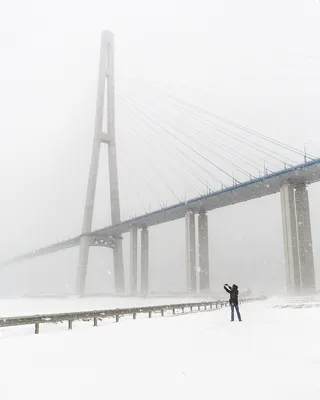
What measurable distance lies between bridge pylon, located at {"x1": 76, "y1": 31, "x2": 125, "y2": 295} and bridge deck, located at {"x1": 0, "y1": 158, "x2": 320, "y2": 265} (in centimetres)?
297

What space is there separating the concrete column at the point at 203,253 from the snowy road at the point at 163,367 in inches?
2193

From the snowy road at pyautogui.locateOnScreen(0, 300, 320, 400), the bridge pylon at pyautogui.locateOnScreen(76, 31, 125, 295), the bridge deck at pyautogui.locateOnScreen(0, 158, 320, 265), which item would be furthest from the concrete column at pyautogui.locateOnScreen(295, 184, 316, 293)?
the snowy road at pyautogui.locateOnScreen(0, 300, 320, 400)

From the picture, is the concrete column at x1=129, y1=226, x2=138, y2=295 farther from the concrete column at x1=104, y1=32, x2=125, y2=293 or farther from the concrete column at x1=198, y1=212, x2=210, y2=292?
the concrete column at x1=198, y1=212, x2=210, y2=292

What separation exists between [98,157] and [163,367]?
58316mm

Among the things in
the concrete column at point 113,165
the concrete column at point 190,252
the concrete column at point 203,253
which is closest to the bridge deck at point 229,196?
the concrete column at point 190,252

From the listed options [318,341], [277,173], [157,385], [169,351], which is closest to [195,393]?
[157,385]

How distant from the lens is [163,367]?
6.31m

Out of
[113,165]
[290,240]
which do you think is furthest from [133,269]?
[290,240]

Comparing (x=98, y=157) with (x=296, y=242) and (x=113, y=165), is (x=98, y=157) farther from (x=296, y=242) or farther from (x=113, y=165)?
(x=296, y=242)

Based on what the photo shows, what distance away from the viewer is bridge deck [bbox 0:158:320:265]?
47.0m

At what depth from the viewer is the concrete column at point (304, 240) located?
48375 millimetres

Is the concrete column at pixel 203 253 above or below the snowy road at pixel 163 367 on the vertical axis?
above

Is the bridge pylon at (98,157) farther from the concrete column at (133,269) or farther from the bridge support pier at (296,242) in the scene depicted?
the bridge support pier at (296,242)

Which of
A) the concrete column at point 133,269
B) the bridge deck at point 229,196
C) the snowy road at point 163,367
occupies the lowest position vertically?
the snowy road at point 163,367
